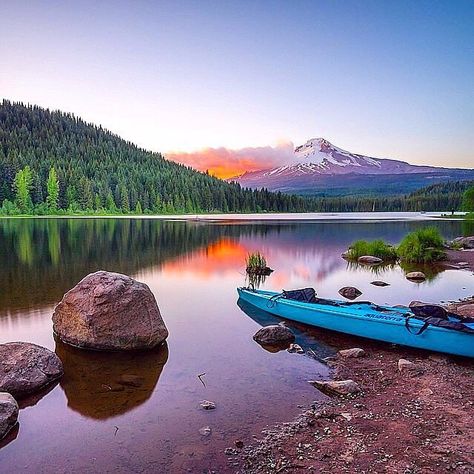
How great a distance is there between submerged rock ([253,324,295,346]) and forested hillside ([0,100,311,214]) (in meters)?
113

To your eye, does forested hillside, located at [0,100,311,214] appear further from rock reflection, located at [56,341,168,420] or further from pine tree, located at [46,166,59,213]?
rock reflection, located at [56,341,168,420]

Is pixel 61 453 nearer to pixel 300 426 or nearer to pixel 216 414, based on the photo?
pixel 216 414

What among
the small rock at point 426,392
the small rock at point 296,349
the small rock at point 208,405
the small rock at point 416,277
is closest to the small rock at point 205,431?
the small rock at point 208,405

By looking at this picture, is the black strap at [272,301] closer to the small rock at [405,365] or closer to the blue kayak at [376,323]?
the blue kayak at [376,323]

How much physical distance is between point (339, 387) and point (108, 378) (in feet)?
18.2

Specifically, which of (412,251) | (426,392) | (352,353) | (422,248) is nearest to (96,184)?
(412,251)

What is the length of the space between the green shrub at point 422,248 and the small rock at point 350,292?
14.1m

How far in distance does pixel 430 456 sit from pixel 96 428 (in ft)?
19.6

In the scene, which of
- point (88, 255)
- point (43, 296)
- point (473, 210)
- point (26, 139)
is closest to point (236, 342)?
point (43, 296)

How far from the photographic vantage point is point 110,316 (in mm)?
12203

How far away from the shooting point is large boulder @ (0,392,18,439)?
7.84m

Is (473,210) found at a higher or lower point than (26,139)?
lower

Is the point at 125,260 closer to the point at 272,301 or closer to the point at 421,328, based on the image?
the point at 272,301

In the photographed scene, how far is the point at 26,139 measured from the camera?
18175 centimetres
